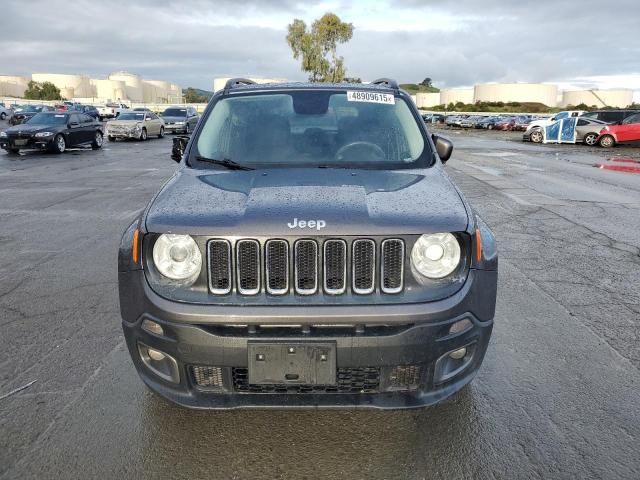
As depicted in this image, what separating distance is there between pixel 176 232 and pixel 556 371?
261 centimetres

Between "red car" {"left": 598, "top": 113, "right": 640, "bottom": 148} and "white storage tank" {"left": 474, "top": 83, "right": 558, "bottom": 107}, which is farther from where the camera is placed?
"white storage tank" {"left": 474, "top": 83, "right": 558, "bottom": 107}

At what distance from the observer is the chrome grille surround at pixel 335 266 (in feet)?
7.98

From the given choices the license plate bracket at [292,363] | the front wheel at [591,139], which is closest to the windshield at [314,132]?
the license plate bracket at [292,363]

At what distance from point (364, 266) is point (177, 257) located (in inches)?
35.6

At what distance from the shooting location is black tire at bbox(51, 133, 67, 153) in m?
20.3

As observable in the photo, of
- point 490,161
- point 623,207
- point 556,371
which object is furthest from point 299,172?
point 490,161

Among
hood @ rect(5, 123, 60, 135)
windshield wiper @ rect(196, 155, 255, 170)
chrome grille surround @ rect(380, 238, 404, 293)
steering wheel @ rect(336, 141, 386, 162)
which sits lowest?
hood @ rect(5, 123, 60, 135)

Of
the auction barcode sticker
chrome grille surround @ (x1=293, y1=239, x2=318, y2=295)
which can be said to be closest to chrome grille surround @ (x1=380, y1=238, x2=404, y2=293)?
chrome grille surround @ (x1=293, y1=239, x2=318, y2=295)

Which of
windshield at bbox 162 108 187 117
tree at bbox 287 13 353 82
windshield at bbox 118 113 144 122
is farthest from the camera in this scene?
tree at bbox 287 13 353 82

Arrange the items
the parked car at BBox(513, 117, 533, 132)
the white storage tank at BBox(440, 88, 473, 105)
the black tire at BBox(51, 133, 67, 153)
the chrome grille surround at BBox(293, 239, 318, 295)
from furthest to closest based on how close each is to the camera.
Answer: the white storage tank at BBox(440, 88, 473, 105)
the parked car at BBox(513, 117, 533, 132)
the black tire at BBox(51, 133, 67, 153)
the chrome grille surround at BBox(293, 239, 318, 295)

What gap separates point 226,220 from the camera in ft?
8.13

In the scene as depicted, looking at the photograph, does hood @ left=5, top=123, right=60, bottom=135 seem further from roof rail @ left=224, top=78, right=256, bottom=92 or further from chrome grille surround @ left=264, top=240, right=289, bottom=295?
chrome grille surround @ left=264, top=240, right=289, bottom=295

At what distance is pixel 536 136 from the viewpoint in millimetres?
32188

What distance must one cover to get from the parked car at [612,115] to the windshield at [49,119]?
26.4 meters
